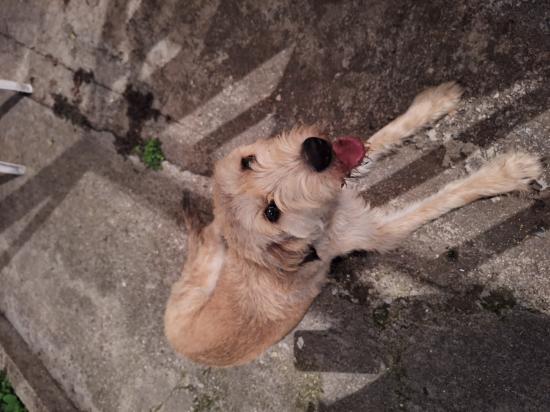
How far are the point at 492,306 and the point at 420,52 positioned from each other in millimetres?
1916

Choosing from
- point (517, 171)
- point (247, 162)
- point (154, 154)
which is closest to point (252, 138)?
point (154, 154)

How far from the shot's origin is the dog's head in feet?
7.25

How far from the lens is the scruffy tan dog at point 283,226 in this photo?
227 cm

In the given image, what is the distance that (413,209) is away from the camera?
302 cm

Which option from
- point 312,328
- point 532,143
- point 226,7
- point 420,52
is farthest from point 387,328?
point 226,7

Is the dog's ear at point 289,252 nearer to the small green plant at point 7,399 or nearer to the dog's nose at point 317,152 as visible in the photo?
the dog's nose at point 317,152

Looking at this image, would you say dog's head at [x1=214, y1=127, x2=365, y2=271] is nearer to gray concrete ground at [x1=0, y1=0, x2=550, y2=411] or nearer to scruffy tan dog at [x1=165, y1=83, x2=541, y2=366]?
scruffy tan dog at [x1=165, y1=83, x2=541, y2=366]

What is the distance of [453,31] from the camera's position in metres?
2.91

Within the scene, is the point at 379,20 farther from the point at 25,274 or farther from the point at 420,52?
the point at 25,274

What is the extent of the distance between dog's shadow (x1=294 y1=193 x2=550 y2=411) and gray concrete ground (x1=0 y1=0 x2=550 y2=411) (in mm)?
13

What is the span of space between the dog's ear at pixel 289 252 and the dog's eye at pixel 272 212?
0.64ft

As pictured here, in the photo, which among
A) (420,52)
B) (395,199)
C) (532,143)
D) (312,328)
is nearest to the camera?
(532,143)

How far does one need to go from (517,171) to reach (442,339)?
134cm

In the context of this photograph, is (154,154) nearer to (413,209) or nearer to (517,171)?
(413,209)
